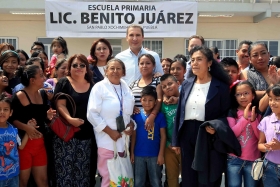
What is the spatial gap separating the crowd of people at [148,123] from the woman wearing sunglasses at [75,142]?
0.04ft

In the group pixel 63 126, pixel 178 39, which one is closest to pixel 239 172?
pixel 63 126

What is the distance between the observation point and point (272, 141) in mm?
2932

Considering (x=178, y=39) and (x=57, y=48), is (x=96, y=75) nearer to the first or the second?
(x=57, y=48)

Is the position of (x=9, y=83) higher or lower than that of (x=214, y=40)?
lower

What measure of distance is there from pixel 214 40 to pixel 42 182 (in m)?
9.81

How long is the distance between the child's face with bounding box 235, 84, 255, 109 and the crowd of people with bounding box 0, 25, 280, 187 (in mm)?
10

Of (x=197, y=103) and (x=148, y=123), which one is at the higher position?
(x=197, y=103)

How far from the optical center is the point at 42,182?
11.3 ft

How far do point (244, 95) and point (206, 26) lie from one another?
9.10m

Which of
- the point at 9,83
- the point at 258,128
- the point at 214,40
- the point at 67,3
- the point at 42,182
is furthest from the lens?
the point at 214,40

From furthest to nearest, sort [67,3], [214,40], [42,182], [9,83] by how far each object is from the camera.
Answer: [214,40] → [67,3] → [9,83] → [42,182]

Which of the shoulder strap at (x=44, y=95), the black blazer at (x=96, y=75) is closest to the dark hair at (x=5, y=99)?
the shoulder strap at (x=44, y=95)

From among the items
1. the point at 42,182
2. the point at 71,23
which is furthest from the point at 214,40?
the point at 42,182

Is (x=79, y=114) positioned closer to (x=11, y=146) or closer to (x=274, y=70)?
(x=11, y=146)
